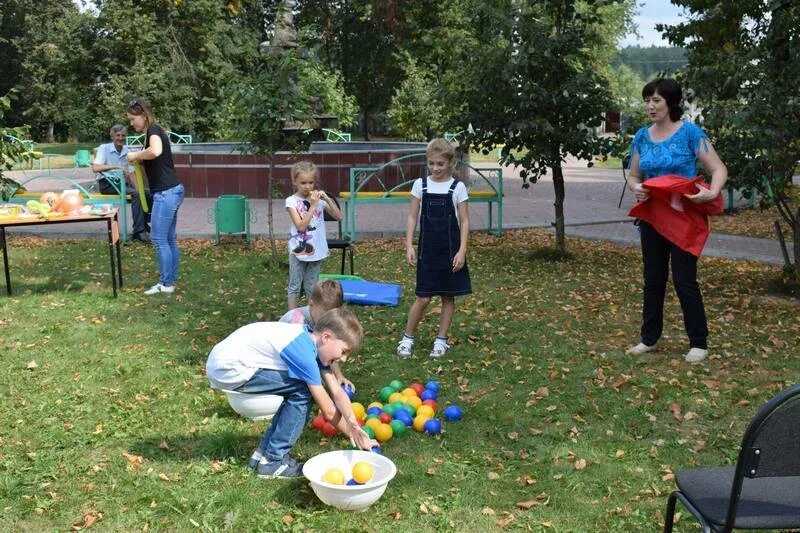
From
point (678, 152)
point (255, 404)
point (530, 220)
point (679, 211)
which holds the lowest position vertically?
point (530, 220)

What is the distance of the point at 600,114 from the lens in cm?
947

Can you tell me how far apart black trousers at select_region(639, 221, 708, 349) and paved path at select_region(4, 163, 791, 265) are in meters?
4.53

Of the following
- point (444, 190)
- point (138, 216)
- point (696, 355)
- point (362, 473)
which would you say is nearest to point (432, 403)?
point (362, 473)

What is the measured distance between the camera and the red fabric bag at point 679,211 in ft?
17.4

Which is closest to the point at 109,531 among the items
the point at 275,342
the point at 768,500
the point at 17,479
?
the point at 17,479

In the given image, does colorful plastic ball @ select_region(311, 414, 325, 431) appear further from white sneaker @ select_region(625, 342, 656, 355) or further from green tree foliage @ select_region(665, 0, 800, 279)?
green tree foliage @ select_region(665, 0, 800, 279)

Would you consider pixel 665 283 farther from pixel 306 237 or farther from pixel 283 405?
pixel 283 405

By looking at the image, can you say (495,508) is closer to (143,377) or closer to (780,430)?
(780,430)

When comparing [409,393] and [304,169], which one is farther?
[304,169]

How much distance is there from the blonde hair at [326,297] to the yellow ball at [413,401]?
83 cm

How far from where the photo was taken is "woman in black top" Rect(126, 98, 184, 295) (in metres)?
7.59

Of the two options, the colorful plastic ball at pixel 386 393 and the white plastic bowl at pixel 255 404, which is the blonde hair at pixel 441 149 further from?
the white plastic bowl at pixel 255 404

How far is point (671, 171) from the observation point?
544 cm

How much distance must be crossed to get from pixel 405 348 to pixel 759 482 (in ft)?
11.6
